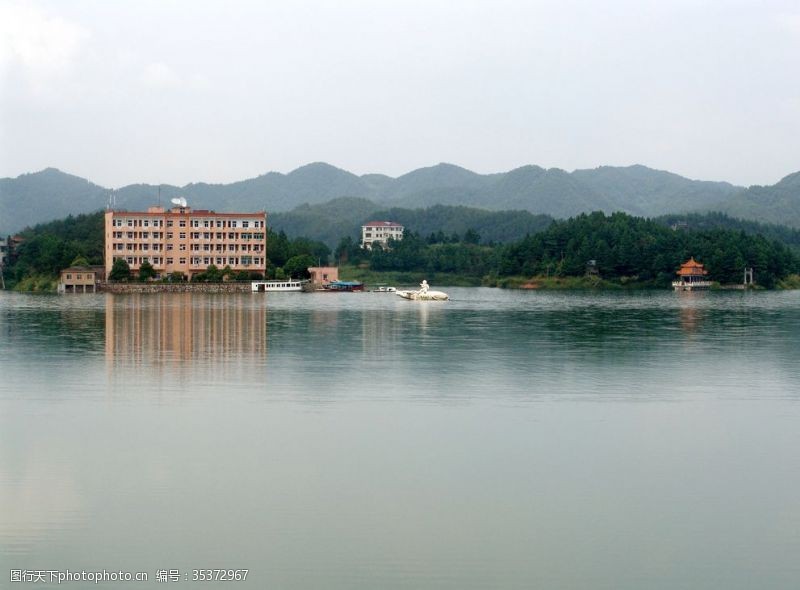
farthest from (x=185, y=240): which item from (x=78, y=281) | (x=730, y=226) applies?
(x=730, y=226)

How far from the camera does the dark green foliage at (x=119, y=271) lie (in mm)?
75750

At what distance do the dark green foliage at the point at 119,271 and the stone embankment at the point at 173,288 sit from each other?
1.04 m

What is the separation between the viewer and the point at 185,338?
26516mm

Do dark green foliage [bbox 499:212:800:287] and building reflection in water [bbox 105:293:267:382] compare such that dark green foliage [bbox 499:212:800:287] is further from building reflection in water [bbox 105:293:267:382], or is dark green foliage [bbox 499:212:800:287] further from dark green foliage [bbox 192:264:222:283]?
building reflection in water [bbox 105:293:267:382]

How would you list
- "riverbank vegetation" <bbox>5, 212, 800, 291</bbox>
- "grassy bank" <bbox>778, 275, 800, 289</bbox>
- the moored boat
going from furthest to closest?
"grassy bank" <bbox>778, 275, 800, 289</bbox>, "riverbank vegetation" <bbox>5, 212, 800, 291</bbox>, the moored boat

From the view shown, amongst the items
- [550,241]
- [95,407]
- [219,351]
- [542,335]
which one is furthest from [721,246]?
[95,407]

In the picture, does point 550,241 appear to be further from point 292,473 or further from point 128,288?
point 292,473

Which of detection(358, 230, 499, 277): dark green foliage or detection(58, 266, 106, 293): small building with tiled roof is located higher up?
detection(358, 230, 499, 277): dark green foliage

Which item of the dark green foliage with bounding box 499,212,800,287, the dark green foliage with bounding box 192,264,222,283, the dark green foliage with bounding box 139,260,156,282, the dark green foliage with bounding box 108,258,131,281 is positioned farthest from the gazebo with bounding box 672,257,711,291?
the dark green foliage with bounding box 108,258,131,281

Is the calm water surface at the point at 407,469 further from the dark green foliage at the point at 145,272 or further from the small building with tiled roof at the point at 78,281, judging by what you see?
the small building with tiled roof at the point at 78,281

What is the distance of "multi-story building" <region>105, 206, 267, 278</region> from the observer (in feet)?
256

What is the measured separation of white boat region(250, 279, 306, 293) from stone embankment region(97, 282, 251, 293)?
28.7 inches

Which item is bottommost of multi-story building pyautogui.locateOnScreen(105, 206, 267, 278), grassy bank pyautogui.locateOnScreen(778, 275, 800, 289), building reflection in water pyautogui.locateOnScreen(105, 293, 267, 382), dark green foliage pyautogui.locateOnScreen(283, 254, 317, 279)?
building reflection in water pyautogui.locateOnScreen(105, 293, 267, 382)

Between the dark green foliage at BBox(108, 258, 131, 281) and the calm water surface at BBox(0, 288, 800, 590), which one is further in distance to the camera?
the dark green foliage at BBox(108, 258, 131, 281)
